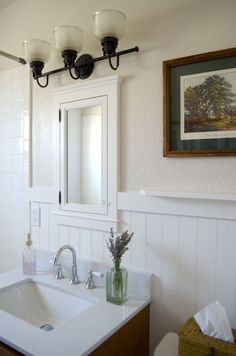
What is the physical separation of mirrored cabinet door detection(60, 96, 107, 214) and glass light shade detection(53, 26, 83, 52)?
265mm

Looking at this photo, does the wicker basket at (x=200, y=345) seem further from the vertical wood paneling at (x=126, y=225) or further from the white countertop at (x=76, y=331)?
the vertical wood paneling at (x=126, y=225)

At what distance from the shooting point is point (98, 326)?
1062 millimetres

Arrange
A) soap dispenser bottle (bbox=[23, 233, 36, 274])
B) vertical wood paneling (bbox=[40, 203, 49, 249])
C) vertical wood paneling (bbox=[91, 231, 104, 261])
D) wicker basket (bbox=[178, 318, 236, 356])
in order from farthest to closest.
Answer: vertical wood paneling (bbox=[40, 203, 49, 249])
soap dispenser bottle (bbox=[23, 233, 36, 274])
vertical wood paneling (bbox=[91, 231, 104, 261])
wicker basket (bbox=[178, 318, 236, 356])

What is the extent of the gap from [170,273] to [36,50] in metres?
1.28

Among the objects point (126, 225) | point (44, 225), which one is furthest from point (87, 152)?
point (44, 225)

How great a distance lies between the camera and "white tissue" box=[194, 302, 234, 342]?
3.13 feet

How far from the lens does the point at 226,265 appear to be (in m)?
1.14

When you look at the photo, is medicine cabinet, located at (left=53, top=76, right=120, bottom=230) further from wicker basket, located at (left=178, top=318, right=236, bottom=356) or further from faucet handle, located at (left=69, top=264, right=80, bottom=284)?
wicker basket, located at (left=178, top=318, right=236, bottom=356)

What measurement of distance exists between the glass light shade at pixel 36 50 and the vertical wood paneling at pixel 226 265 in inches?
47.1

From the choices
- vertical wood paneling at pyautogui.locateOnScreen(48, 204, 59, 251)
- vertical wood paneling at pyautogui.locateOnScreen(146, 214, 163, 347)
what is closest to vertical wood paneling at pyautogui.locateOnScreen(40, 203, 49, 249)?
vertical wood paneling at pyautogui.locateOnScreen(48, 204, 59, 251)

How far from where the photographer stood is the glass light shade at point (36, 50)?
1.47 m

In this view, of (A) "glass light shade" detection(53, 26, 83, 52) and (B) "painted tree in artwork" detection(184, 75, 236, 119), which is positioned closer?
(B) "painted tree in artwork" detection(184, 75, 236, 119)

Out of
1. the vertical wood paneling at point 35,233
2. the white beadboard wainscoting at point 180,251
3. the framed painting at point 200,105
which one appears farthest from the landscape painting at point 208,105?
the vertical wood paneling at point 35,233

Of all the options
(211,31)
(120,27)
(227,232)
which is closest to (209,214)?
(227,232)
